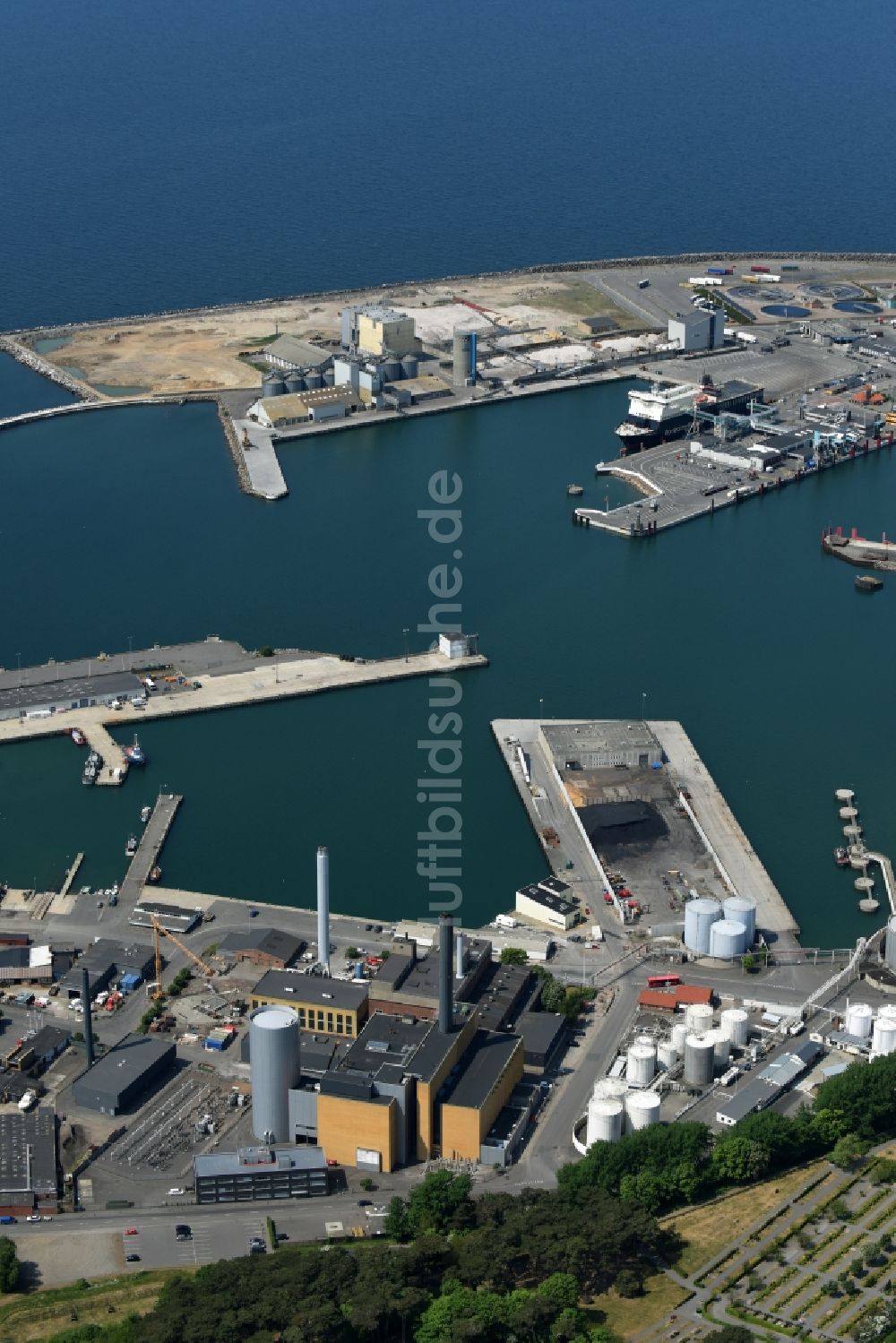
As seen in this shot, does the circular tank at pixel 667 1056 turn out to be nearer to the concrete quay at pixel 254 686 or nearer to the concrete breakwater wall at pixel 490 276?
the concrete quay at pixel 254 686

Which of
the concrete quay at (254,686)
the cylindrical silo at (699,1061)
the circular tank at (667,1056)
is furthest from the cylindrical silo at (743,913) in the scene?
the concrete quay at (254,686)

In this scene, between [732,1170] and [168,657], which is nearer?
[732,1170]

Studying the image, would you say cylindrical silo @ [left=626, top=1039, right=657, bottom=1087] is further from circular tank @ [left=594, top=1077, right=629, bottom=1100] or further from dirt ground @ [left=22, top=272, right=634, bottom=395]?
dirt ground @ [left=22, top=272, right=634, bottom=395]

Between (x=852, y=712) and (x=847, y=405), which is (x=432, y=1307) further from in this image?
(x=847, y=405)

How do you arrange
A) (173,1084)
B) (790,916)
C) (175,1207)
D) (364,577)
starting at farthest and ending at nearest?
(364,577)
(790,916)
(173,1084)
(175,1207)

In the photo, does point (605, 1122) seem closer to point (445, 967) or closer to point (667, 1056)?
point (667, 1056)

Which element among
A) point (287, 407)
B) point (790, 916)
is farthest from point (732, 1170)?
point (287, 407)
